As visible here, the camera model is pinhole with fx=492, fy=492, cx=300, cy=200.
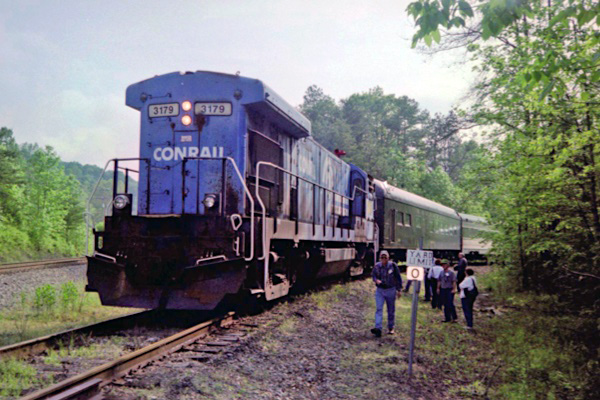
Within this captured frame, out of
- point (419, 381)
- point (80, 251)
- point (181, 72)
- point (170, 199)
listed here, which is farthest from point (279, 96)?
point (80, 251)

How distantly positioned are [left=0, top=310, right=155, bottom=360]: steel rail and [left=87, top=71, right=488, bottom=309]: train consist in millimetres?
367

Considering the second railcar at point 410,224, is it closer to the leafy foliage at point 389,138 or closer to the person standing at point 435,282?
the person standing at point 435,282

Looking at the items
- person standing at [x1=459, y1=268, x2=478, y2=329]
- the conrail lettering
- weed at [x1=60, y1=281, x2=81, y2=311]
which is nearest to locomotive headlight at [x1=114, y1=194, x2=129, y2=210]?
the conrail lettering

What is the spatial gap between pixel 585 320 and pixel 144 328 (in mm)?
7024

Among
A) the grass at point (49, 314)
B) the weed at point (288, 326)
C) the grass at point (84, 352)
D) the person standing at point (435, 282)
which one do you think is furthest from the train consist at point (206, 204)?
the person standing at point (435, 282)

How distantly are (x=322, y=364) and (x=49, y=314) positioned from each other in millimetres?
5567

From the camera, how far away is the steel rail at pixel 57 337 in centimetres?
525

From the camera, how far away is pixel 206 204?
23.7 ft

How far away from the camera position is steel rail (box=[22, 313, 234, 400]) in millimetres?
3974

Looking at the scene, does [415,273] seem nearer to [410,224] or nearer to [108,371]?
[108,371]

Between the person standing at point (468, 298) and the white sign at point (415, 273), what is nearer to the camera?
the white sign at point (415, 273)

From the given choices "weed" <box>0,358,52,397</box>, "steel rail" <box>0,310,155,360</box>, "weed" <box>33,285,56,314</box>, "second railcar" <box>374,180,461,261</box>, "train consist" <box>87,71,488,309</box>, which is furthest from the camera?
"second railcar" <box>374,180,461,261</box>

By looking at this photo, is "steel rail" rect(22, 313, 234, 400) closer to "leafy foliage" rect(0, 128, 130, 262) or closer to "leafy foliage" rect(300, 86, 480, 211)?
"leafy foliage" rect(0, 128, 130, 262)

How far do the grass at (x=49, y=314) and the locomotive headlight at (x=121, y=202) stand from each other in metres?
2.12
